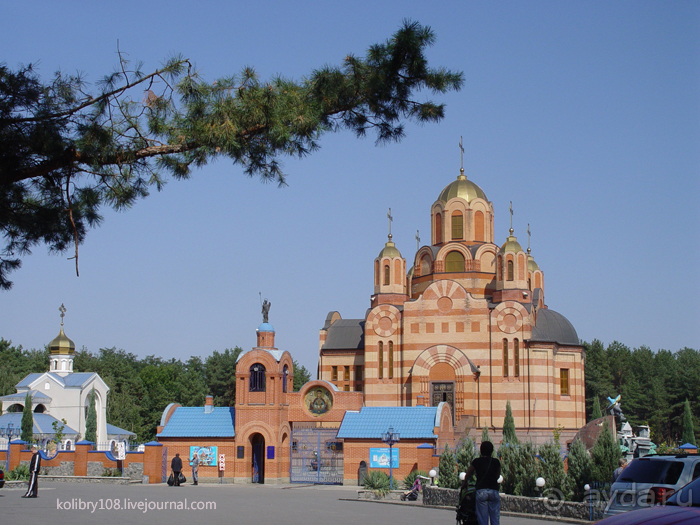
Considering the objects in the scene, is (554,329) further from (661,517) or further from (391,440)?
(661,517)

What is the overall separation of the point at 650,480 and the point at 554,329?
98.7 ft

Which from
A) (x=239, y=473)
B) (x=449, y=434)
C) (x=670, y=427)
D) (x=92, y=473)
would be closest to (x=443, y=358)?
(x=449, y=434)

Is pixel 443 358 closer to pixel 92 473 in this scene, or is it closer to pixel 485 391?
pixel 485 391

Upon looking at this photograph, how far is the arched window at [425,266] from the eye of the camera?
46.2 m

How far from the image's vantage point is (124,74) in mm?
10008

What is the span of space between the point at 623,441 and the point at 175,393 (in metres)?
48.4

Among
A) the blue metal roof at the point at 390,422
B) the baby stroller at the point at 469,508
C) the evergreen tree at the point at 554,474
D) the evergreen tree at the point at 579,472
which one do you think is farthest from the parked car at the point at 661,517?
the blue metal roof at the point at 390,422

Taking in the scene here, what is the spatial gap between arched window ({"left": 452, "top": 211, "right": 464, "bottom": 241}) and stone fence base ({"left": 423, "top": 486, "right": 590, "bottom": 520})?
27017 millimetres

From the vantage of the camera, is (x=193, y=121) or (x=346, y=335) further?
(x=346, y=335)

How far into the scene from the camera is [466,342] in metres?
41.2

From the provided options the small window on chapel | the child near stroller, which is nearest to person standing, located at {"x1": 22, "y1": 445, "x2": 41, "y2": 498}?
the child near stroller

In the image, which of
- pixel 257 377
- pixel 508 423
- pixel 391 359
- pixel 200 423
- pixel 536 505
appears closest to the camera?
pixel 536 505

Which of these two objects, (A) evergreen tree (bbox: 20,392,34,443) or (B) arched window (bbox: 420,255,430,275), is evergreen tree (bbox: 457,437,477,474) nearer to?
(B) arched window (bbox: 420,255,430,275)

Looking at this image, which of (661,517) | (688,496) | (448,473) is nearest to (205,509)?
(448,473)
